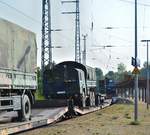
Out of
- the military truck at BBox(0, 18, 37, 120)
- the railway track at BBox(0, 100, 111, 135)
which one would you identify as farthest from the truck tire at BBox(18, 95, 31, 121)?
the railway track at BBox(0, 100, 111, 135)

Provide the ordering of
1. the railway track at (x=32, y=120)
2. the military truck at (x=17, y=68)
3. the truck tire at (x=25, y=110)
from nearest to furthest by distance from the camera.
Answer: the railway track at (x=32, y=120)
the military truck at (x=17, y=68)
the truck tire at (x=25, y=110)

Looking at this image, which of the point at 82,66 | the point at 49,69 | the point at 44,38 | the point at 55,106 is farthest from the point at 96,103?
the point at 55,106

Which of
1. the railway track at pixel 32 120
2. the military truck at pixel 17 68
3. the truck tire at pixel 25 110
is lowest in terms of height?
the railway track at pixel 32 120

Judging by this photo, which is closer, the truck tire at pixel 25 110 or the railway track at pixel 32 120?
the railway track at pixel 32 120

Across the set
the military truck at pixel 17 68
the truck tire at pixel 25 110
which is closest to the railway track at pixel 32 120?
the truck tire at pixel 25 110

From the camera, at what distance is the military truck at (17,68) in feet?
60.5

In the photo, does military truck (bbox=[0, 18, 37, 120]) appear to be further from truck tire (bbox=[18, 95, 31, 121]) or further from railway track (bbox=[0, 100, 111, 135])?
railway track (bbox=[0, 100, 111, 135])

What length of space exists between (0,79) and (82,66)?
61.4 feet

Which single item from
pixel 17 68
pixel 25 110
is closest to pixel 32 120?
pixel 25 110

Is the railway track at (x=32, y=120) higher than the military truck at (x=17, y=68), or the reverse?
the military truck at (x=17, y=68)

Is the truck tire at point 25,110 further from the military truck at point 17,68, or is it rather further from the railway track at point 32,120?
the railway track at point 32,120

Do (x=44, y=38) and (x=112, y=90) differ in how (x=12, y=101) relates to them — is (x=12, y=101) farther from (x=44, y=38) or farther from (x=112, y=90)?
(x=112, y=90)

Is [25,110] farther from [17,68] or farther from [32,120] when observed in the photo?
[17,68]

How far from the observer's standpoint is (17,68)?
65.4 feet
